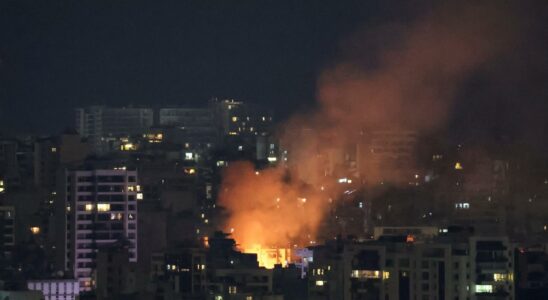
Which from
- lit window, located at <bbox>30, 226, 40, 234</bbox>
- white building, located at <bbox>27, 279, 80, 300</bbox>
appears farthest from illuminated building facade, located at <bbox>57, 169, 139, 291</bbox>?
white building, located at <bbox>27, 279, 80, 300</bbox>

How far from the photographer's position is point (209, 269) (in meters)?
31.9

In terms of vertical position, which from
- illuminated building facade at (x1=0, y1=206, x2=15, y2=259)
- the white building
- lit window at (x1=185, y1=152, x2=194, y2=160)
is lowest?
the white building

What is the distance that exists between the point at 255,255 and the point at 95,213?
448 cm

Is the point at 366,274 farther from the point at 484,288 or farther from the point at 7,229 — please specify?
the point at 7,229

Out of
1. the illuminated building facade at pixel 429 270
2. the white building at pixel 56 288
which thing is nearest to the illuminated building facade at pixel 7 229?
the white building at pixel 56 288

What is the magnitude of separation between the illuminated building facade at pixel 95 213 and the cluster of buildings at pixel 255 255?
0.02m

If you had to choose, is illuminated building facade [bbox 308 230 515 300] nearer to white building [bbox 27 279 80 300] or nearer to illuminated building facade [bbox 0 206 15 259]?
white building [bbox 27 279 80 300]

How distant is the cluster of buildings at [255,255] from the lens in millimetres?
30250

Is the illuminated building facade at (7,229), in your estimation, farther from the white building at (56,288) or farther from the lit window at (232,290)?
the lit window at (232,290)

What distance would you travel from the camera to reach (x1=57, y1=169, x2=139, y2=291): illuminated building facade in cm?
3616

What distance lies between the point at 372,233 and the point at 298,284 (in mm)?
4718

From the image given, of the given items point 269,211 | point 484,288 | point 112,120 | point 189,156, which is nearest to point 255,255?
point 484,288

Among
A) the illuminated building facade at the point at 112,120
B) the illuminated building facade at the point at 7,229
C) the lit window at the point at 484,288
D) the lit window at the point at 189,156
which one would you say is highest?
the illuminated building facade at the point at 112,120

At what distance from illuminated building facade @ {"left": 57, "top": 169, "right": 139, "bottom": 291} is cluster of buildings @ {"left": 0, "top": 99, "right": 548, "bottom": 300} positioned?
22 mm
